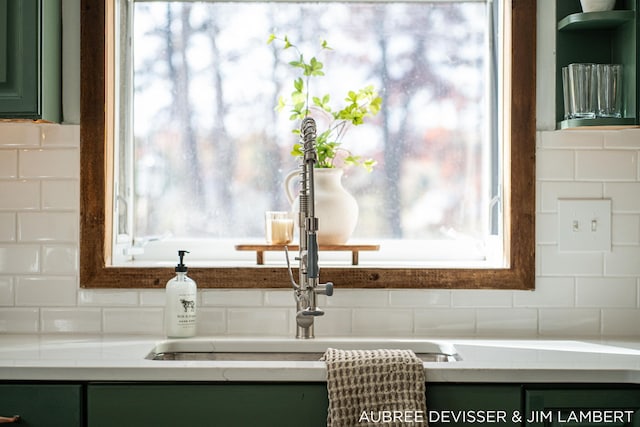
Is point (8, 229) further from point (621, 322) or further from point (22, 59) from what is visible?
point (621, 322)

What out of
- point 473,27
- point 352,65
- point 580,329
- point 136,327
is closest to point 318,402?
point 136,327

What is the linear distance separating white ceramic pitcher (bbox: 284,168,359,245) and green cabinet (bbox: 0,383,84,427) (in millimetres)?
888

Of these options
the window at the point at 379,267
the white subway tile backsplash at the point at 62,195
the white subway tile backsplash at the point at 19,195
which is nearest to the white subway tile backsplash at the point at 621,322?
the window at the point at 379,267

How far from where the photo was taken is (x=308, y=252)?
89.0 inches

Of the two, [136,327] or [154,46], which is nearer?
[136,327]

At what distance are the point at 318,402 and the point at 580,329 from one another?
3.17ft

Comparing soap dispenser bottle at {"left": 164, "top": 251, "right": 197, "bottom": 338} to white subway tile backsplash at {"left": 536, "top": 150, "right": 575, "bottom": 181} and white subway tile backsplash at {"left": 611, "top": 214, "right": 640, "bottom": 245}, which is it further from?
white subway tile backsplash at {"left": 611, "top": 214, "right": 640, "bottom": 245}

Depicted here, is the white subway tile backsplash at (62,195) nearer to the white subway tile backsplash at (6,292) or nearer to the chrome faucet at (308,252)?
the white subway tile backsplash at (6,292)

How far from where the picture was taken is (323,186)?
2.50 m

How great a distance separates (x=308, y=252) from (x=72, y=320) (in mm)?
756

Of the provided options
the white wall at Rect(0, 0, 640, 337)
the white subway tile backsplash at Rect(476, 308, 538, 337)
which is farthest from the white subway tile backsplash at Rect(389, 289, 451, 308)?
the white subway tile backsplash at Rect(476, 308, 538, 337)

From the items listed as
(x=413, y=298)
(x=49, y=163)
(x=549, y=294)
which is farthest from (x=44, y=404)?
(x=549, y=294)

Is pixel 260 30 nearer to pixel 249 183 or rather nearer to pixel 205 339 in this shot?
pixel 249 183

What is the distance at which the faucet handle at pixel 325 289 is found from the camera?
7.25 ft
